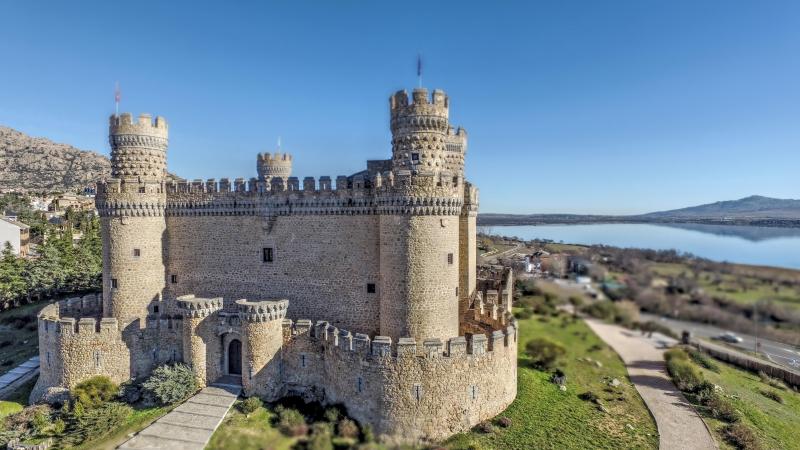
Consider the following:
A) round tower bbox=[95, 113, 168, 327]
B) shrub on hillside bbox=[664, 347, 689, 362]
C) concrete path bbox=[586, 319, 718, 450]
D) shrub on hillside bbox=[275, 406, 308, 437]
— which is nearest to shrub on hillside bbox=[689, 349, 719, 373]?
concrete path bbox=[586, 319, 718, 450]

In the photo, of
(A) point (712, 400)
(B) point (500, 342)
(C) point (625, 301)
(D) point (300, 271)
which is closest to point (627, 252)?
(C) point (625, 301)

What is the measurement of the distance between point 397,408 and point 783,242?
46.6 feet

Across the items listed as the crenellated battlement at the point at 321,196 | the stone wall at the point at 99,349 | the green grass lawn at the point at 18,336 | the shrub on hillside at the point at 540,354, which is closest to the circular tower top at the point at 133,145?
the crenellated battlement at the point at 321,196

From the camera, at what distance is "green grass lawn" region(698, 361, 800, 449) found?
2058 centimetres

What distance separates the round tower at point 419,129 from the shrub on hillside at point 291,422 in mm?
12133

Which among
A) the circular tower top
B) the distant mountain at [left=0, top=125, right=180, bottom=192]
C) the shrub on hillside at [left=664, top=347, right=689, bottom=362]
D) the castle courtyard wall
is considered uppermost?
the distant mountain at [left=0, top=125, right=180, bottom=192]

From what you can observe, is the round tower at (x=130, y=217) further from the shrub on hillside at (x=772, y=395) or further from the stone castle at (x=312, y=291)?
the shrub on hillside at (x=772, y=395)

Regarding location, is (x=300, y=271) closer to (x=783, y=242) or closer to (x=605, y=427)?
(x=605, y=427)

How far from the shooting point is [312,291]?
2342 centimetres

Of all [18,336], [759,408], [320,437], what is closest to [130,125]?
[320,437]

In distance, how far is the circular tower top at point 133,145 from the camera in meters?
24.1

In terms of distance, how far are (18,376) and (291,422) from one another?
781 inches

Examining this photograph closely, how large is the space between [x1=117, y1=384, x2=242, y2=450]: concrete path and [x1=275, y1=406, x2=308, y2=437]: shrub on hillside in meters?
2.37

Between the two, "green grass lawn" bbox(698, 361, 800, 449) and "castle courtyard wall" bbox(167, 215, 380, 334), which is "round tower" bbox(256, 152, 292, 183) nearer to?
"castle courtyard wall" bbox(167, 215, 380, 334)
